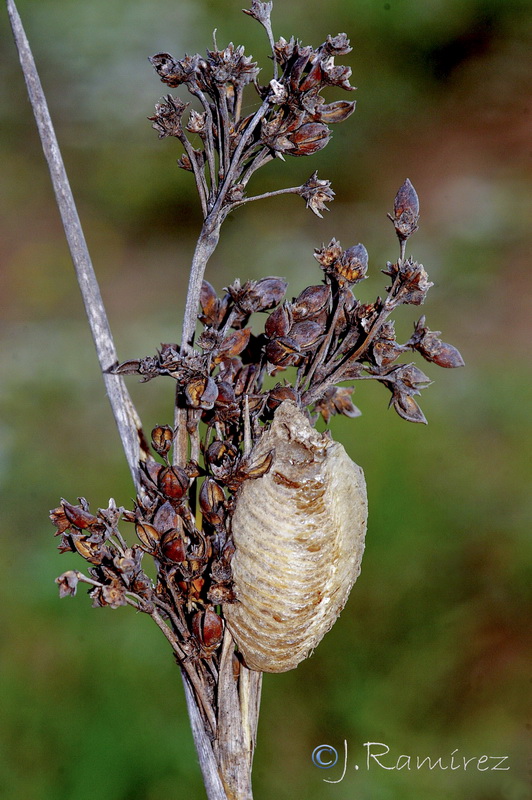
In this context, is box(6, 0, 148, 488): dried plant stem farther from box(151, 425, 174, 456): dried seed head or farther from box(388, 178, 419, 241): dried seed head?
box(388, 178, 419, 241): dried seed head

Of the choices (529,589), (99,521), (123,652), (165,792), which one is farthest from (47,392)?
(99,521)

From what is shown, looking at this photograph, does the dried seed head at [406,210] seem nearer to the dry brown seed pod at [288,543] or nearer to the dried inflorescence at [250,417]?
the dried inflorescence at [250,417]

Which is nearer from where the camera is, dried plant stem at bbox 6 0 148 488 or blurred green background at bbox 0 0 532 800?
dried plant stem at bbox 6 0 148 488

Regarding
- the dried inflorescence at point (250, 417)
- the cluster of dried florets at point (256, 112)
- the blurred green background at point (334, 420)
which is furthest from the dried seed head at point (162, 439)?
the blurred green background at point (334, 420)

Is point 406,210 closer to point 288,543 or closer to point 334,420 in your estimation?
point 288,543
